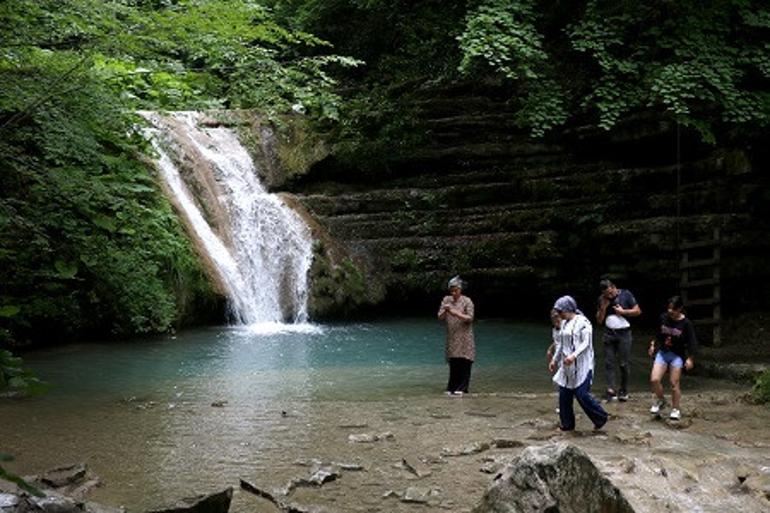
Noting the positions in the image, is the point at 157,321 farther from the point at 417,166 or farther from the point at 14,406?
the point at 417,166

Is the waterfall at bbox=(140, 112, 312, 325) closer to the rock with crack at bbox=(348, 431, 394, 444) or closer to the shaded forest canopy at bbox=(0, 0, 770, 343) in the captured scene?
the shaded forest canopy at bbox=(0, 0, 770, 343)

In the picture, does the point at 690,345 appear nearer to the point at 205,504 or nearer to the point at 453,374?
the point at 453,374

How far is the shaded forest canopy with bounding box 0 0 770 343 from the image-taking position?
337 inches

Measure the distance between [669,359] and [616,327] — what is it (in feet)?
3.80

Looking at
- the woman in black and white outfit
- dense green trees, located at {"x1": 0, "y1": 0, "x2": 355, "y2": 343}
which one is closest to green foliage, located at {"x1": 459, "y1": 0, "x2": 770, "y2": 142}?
dense green trees, located at {"x1": 0, "y1": 0, "x2": 355, "y2": 343}

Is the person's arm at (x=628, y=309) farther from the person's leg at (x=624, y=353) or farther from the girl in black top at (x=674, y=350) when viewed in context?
the girl in black top at (x=674, y=350)

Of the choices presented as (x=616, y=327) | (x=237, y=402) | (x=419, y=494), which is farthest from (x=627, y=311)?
(x=237, y=402)

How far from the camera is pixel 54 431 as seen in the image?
8.11 meters

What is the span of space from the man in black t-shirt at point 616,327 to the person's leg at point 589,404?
205 centimetres

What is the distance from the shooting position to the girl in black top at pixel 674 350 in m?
9.08

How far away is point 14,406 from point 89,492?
388cm

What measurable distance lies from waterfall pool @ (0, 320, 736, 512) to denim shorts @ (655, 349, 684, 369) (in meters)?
0.89

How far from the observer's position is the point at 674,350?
30.2 feet

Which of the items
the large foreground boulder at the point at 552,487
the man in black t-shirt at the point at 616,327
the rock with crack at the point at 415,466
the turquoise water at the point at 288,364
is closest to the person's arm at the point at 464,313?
the turquoise water at the point at 288,364
